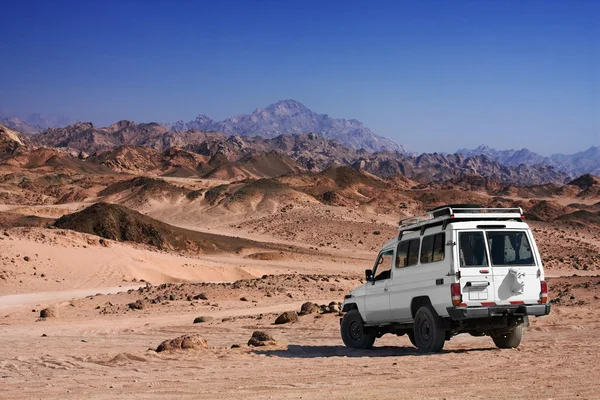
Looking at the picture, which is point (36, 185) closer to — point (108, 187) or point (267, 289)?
point (108, 187)

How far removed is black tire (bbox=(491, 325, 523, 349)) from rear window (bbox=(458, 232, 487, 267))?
1.92 m

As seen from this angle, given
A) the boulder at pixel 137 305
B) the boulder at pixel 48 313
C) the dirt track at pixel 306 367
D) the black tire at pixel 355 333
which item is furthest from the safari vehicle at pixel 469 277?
the boulder at pixel 48 313

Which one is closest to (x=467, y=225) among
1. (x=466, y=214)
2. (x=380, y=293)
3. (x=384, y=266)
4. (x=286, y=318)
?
(x=466, y=214)

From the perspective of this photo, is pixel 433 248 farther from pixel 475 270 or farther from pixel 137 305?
pixel 137 305

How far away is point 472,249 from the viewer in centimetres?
1318

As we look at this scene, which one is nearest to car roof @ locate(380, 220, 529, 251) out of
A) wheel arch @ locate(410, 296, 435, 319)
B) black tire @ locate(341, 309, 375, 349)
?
wheel arch @ locate(410, 296, 435, 319)

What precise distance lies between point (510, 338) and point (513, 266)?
1748mm

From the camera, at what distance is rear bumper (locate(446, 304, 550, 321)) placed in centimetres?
1288

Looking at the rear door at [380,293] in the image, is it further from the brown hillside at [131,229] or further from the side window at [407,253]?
the brown hillside at [131,229]

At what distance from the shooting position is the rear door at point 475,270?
1298cm

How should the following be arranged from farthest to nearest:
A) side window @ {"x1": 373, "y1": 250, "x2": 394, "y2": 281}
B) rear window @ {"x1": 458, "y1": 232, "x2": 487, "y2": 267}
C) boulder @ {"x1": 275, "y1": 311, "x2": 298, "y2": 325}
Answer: boulder @ {"x1": 275, "y1": 311, "x2": 298, "y2": 325} < side window @ {"x1": 373, "y1": 250, "x2": 394, "y2": 281} < rear window @ {"x1": 458, "y1": 232, "x2": 487, "y2": 267}

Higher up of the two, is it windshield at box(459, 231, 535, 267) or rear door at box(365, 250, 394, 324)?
windshield at box(459, 231, 535, 267)

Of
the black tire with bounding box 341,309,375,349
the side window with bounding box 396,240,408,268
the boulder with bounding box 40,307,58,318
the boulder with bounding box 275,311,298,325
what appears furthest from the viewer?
the boulder with bounding box 40,307,58,318

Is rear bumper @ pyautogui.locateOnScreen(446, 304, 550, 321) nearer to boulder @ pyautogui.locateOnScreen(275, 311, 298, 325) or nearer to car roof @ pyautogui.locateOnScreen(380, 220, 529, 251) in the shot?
car roof @ pyautogui.locateOnScreen(380, 220, 529, 251)
